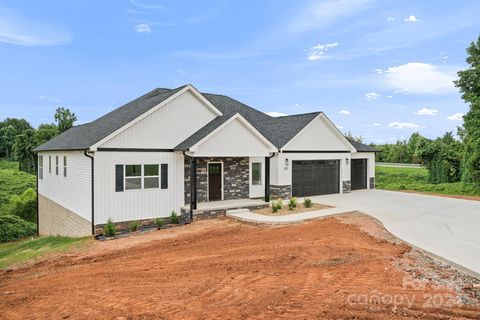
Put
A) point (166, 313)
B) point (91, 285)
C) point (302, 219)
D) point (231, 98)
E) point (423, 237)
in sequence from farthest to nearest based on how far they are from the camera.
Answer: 1. point (231, 98)
2. point (302, 219)
3. point (423, 237)
4. point (91, 285)
5. point (166, 313)

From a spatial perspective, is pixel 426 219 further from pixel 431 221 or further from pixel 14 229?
pixel 14 229

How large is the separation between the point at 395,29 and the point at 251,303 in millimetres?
17183

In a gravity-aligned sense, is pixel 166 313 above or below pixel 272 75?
below

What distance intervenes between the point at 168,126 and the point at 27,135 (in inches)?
1685

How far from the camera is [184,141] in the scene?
14.4 m

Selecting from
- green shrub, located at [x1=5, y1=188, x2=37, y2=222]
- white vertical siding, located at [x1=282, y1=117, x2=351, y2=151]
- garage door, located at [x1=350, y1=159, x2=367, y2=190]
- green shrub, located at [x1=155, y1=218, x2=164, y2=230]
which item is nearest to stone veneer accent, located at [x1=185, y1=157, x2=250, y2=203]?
green shrub, located at [x1=155, y1=218, x2=164, y2=230]

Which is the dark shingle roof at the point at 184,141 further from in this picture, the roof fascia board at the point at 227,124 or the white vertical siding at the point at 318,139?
the white vertical siding at the point at 318,139

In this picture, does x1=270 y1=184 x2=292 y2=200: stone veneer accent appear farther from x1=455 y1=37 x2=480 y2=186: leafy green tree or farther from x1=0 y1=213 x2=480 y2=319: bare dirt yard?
x1=455 y1=37 x2=480 y2=186: leafy green tree

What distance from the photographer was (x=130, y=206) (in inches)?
516

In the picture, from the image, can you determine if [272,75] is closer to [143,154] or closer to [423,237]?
[143,154]

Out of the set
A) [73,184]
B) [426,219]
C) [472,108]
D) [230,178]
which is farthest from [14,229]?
[472,108]

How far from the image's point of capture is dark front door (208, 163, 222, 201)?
16.1 meters

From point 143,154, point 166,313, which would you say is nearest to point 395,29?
point 143,154

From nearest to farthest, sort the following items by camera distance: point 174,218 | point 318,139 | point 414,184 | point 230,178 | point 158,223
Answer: point 158,223, point 174,218, point 230,178, point 318,139, point 414,184
